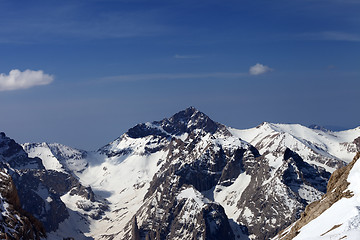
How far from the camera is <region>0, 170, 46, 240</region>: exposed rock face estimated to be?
114 meters

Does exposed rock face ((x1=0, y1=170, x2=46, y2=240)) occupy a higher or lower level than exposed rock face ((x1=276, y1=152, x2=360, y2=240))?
higher

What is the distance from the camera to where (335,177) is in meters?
124

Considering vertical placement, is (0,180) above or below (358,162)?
above

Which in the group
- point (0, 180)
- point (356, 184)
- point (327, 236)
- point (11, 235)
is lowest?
point (327, 236)

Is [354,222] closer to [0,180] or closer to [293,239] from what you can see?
[293,239]

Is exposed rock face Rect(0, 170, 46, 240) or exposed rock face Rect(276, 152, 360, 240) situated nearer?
exposed rock face Rect(276, 152, 360, 240)

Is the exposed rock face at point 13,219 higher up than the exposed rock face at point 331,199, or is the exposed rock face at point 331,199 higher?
the exposed rock face at point 13,219

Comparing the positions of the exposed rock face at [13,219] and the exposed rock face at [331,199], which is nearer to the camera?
the exposed rock face at [331,199]

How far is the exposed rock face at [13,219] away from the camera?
4486 inches

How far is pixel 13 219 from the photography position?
392ft

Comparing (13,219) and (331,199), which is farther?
(13,219)

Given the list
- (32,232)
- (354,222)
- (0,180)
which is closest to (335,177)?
(354,222)

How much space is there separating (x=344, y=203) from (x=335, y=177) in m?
24.9

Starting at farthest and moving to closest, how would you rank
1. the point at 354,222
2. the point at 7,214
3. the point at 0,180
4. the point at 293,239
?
the point at 0,180 → the point at 7,214 → the point at 293,239 → the point at 354,222
